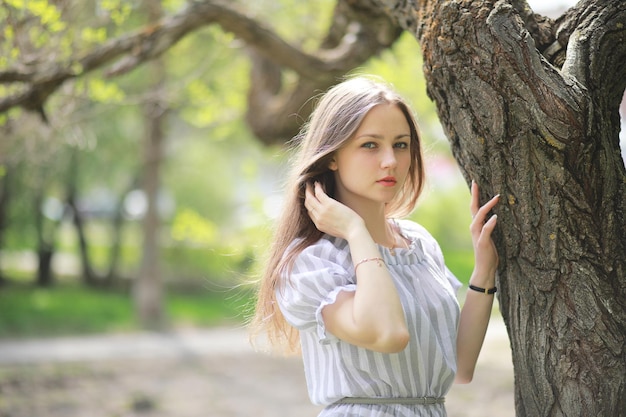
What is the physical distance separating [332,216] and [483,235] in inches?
17.0

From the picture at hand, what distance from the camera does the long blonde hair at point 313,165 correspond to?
2262 mm

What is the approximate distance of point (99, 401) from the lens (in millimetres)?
7043

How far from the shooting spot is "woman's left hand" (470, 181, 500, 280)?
2.30m

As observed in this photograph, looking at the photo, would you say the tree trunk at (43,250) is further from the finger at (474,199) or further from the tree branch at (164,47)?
the finger at (474,199)

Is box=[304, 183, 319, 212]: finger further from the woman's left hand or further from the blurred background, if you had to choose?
the blurred background

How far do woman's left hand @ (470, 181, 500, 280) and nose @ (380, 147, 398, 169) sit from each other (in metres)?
0.28

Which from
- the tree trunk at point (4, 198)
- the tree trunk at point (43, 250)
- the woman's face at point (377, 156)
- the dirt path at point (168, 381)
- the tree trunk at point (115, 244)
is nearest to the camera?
the woman's face at point (377, 156)

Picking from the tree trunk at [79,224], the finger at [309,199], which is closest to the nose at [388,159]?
the finger at [309,199]

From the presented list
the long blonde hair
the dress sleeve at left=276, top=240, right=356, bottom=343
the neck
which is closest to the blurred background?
the long blonde hair

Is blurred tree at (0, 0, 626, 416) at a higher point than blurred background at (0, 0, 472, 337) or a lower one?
higher

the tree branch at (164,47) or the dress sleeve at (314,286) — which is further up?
the tree branch at (164,47)

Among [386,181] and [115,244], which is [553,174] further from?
[115,244]

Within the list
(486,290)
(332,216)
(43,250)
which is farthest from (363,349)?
(43,250)

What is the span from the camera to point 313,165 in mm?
2346
